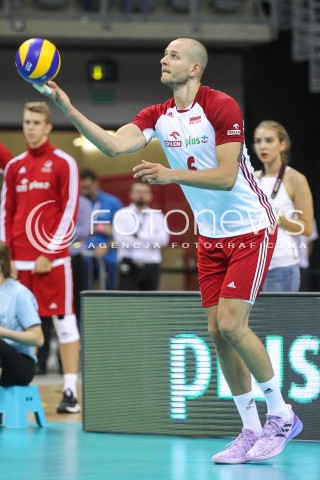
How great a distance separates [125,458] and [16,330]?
1.91 metres

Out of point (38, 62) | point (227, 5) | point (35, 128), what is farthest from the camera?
point (227, 5)

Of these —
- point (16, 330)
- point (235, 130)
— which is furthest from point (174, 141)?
point (16, 330)

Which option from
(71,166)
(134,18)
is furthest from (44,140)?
(134,18)

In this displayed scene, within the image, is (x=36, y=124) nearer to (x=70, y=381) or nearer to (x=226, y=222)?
(x=70, y=381)

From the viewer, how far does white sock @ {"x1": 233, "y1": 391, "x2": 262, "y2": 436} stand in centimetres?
690

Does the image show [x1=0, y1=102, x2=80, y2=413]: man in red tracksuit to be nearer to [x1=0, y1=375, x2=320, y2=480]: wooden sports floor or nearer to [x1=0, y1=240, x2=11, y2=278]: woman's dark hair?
[x1=0, y1=240, x2=11, y2=278]: woman's dark hair

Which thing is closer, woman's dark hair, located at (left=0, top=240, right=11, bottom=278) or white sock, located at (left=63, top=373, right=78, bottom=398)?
woman's dark hair, located at (left=0, top=240, right=11, bottom=278)

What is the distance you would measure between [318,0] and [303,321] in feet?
31.4

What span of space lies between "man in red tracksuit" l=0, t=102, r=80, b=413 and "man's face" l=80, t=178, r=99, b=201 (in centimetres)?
421

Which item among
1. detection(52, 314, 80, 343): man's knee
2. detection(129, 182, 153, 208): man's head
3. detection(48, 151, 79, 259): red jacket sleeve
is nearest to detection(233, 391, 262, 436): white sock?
detection(52, 314, 80, 343): man's knee

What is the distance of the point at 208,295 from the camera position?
273 inches

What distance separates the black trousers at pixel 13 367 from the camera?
8406mm

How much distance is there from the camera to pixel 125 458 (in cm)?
696

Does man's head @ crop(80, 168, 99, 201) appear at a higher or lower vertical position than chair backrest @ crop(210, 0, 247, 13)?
lower
